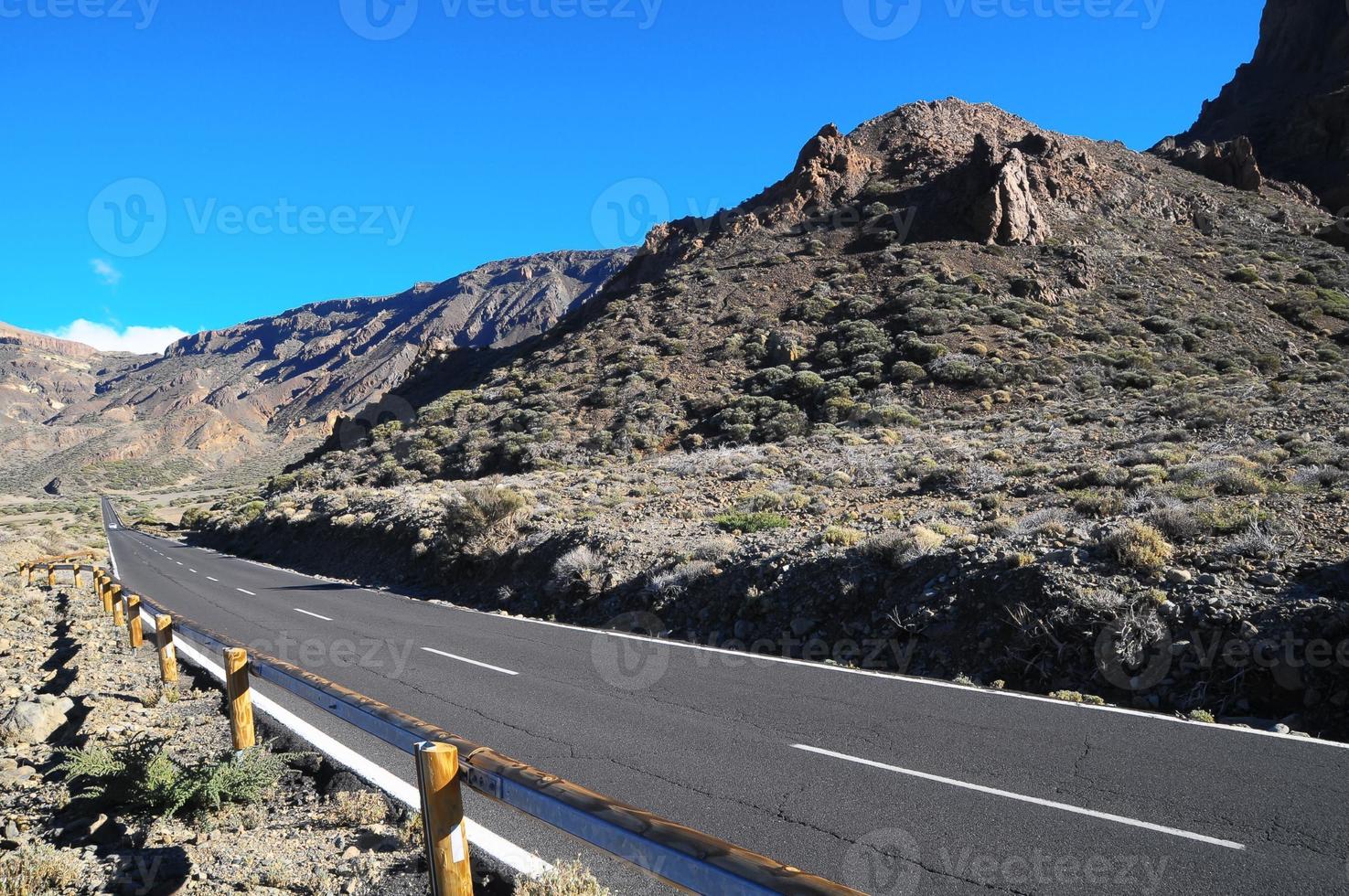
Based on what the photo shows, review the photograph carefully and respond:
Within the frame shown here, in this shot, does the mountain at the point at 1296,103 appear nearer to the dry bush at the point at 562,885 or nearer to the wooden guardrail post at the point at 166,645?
the dry bush at the point at 562,885

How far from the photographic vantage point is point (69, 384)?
172250 millimetres

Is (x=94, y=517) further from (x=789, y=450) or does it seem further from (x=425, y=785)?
(x=425, y=785)

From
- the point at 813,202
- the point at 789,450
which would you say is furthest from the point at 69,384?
the point at 789,450

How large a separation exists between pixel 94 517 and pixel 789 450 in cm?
6804

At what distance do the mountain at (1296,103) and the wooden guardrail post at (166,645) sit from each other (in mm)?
66450

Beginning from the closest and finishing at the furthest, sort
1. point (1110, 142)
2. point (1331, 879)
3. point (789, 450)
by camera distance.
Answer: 1. point (1331, 879)
2. point (789, 450)
3. point (1110, 142)

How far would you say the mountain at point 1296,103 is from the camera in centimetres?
5119

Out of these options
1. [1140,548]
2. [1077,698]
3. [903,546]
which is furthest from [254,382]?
[1077,698]

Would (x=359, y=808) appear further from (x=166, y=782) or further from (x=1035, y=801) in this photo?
(x=1035, y=801)

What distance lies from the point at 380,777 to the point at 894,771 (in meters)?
3.67

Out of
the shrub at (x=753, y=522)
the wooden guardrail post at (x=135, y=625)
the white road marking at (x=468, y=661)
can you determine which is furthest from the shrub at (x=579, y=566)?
the wooden guardrail post at (x=135, y=625)

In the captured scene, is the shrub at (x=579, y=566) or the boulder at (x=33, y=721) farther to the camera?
the shrub at (x=579, y=566)

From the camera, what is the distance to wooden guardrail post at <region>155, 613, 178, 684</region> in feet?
24.5

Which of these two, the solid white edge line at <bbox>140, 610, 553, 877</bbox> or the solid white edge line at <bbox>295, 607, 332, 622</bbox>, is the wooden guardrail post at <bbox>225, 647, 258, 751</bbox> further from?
the solid white edge line at <bbox>295, 607, 332, 622</bbox>
